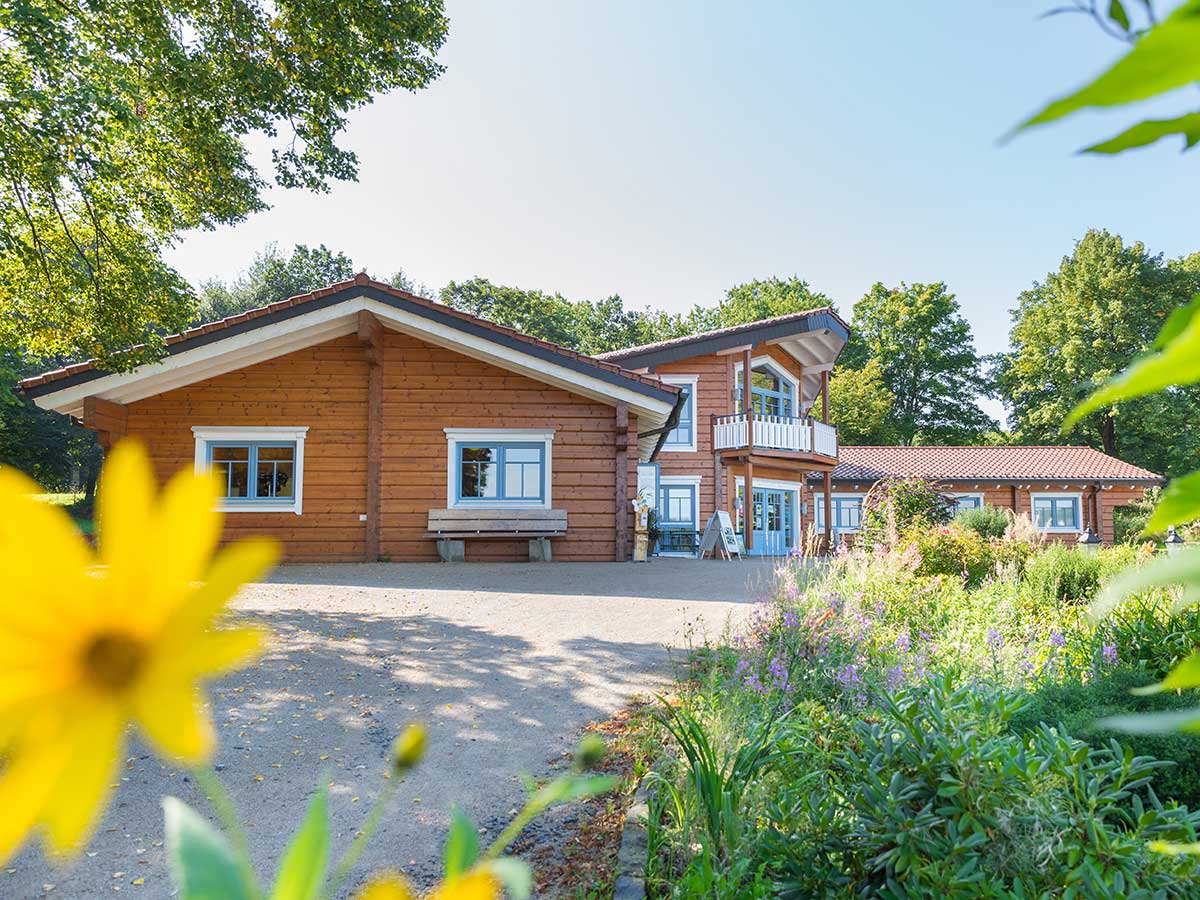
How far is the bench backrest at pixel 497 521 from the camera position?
473 inches

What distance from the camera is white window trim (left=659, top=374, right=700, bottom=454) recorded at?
18.2 metres

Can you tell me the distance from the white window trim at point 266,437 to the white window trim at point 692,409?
8.71 metres

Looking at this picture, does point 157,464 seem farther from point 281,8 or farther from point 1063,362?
point 1063,362

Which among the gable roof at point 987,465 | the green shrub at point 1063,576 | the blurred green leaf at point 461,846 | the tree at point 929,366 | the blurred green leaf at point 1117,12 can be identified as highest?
the tree at point 929,366

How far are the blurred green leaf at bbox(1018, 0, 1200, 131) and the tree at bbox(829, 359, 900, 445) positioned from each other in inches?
1332

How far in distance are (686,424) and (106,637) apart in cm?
1825

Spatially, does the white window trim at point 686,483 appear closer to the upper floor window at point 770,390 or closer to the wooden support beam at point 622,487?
the upper floor window at point 770,390

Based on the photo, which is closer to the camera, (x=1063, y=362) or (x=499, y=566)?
(x=499, y=566)

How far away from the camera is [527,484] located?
485 inches

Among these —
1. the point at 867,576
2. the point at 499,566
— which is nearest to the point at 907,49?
the point at 867,576

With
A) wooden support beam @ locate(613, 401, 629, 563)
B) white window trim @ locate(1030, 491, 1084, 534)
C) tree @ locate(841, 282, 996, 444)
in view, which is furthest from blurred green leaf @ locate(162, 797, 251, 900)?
tree @ locate(841, 282, 996, 444)

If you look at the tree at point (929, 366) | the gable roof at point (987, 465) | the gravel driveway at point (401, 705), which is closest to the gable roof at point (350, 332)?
the gravel driveway at point (401, 705)

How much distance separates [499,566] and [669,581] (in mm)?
2736

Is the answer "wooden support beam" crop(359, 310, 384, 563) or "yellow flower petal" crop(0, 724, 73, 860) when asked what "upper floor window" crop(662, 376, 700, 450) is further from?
"yellow flower petal" crop(0, 724, 73, 860)
